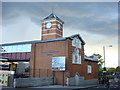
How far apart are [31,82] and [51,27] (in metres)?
21.1

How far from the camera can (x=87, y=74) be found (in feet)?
117

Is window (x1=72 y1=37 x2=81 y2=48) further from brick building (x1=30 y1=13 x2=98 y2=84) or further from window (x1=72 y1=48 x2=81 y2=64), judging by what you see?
window (x1=72 y1=48 x2=81 y2=64)

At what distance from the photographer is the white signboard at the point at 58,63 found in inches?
1063

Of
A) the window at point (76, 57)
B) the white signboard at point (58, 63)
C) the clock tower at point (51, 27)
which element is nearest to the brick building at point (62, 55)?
the window at point (76, 57)

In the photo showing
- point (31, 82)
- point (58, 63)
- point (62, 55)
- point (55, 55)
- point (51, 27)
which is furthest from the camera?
point (51, 27)

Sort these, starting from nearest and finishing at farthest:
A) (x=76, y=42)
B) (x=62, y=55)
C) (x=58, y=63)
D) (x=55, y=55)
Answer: (x=58, y=63) < (x=62, y=55) < (x=55, y=55) < (x=76, y=42)

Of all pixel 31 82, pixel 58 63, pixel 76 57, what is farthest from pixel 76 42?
pixel 31 82

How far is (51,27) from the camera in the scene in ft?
138

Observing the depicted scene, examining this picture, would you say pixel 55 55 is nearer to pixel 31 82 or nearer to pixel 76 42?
pixel 76 42

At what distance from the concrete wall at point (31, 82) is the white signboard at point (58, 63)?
6.81 ft

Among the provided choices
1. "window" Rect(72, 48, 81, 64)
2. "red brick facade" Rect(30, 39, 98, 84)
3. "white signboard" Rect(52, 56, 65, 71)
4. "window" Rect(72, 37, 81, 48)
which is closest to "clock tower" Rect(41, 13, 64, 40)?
"window" Rect(72, 37, 81, 48)

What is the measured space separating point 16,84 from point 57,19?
2530 cm

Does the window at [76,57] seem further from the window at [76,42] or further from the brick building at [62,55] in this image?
the window at [76,42]

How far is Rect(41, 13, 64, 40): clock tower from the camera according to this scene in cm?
4141
